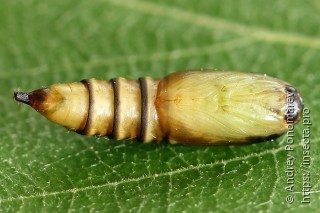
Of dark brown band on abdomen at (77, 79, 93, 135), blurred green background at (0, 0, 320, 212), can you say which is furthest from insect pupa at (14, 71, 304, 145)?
blurred green background at (0, 0, 320, 212)

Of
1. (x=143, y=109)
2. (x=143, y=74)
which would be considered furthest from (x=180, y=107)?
(x=143, y=74)

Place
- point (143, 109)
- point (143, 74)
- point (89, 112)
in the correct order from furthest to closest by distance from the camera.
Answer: point (143, 74), point (143, 109), point (89, 112)

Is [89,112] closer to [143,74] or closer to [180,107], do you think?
[180,107]

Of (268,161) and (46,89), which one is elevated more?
(46,89)

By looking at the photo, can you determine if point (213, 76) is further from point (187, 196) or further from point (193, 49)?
point (193, 49)

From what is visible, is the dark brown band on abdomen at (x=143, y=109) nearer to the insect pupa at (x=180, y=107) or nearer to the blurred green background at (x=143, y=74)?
the insect pupa at (x=180, y=107)

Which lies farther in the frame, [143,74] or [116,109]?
[143,74]

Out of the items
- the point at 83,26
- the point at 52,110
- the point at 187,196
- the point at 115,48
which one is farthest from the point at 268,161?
the point at 83,26
